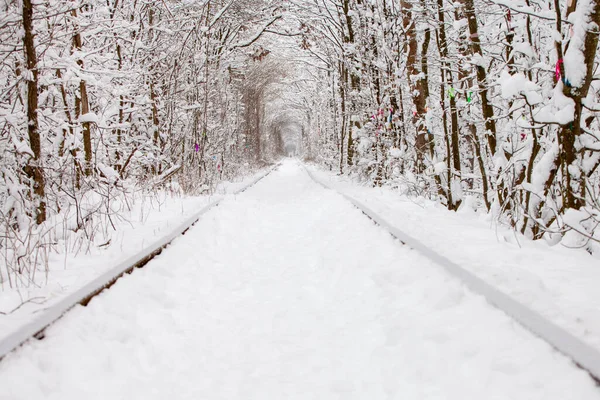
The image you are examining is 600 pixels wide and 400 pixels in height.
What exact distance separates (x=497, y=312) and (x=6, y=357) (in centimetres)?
260

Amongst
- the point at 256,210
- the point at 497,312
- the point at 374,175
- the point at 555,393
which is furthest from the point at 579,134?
the point at 374,175

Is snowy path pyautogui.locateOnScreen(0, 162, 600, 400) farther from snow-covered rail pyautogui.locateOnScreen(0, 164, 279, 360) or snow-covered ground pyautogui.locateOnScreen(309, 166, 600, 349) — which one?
snow-covered ground pyautogui.locateOnScreen(309, 166, 600, 349)

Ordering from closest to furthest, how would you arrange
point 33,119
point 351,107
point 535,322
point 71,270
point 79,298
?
point 535,322, point 79,298, point 71,270, point 33,119, point 351,107

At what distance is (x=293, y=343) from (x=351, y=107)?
484 inches

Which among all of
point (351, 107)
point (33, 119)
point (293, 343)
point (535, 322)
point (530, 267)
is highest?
point (351, 107)

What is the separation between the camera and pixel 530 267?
10.6ft

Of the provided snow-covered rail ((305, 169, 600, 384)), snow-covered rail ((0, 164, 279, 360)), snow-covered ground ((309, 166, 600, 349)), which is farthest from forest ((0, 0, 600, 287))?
snow-covered rail ((305, 169, 600, 384))

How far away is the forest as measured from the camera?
154 inches

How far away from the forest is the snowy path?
0.96 meters

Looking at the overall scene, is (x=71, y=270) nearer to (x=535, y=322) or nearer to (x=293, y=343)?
(x=293, y=343)

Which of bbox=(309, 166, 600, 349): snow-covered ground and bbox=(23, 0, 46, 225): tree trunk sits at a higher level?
bbox=(23, 0, 46, 225): tree trunk

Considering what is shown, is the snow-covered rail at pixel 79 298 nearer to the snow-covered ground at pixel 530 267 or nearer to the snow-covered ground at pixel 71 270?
the snow-covered ground at pixel 71 270

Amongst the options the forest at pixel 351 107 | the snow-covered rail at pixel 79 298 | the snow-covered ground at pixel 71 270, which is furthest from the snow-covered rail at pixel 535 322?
the snow-covered ground at pixel 71 270

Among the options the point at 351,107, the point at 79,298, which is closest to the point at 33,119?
the point at 79,298
